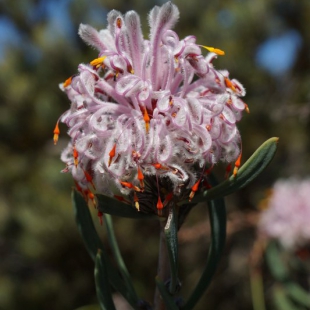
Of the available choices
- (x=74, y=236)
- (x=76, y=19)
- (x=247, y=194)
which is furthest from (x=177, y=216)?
(x=76, y=19)

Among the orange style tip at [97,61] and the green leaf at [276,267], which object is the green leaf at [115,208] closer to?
the orange style tip at [97,61]

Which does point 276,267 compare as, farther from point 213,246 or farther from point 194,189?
point 194,189

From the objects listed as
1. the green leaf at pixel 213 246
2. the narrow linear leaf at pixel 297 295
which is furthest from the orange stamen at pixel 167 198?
the narrow linear leaf at pixel 297 295

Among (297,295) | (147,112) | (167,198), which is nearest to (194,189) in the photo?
(167,198)

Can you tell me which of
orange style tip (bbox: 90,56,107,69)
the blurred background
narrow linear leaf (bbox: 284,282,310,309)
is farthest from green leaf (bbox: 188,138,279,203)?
the blurred background

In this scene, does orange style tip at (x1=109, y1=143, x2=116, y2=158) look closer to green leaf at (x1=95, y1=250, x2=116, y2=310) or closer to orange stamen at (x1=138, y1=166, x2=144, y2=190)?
orange stamen at (x1=138, y1=166, x2=144, y2=190)

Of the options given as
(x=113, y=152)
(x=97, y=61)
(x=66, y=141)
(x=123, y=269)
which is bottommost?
(x=66, y=141)
